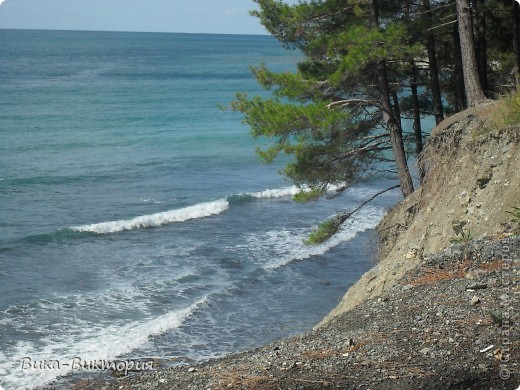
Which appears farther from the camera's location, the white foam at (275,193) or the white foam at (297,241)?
the white foam at (275,193)

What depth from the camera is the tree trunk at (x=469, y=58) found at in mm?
13938

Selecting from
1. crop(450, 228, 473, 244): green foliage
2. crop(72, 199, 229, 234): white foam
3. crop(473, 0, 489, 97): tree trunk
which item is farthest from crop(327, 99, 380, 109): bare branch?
crop(72, 199, 229, 234): white foam

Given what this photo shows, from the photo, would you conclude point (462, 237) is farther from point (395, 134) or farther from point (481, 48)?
point (481, 48)

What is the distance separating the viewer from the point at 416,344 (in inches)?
283

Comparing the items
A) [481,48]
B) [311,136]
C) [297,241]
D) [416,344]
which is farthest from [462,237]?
[297,241]

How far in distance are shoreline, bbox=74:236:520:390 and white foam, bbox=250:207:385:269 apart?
986 centimetres

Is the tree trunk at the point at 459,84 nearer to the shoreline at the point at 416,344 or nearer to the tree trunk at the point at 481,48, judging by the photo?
the tree trunk at the point at 481,48

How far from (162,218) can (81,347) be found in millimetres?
10918

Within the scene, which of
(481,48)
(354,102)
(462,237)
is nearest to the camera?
(462,237)

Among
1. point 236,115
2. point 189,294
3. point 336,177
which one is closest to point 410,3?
point 336,177

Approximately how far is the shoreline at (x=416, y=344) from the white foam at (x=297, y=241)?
9.86 metres

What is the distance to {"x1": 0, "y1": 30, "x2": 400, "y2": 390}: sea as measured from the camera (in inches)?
547

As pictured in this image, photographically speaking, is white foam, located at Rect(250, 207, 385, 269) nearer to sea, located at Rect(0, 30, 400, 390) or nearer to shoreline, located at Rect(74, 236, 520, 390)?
sea, located at Rect(0, 30, 400, 390)

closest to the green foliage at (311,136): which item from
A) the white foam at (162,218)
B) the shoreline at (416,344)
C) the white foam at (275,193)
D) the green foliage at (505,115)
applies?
the green foliage at (505,115)
